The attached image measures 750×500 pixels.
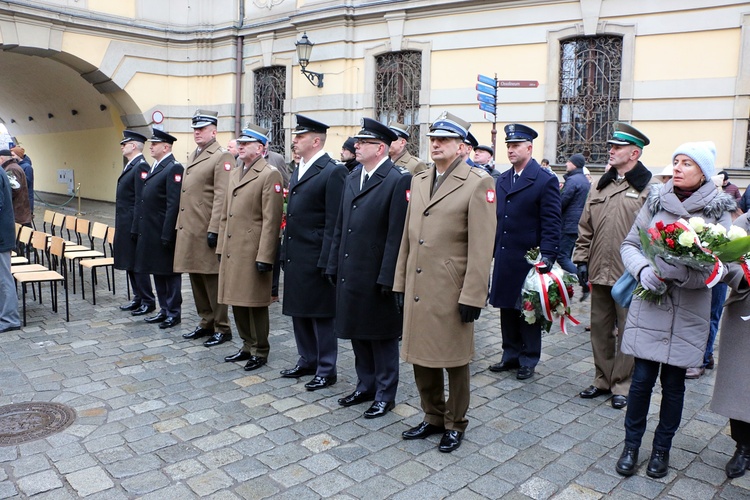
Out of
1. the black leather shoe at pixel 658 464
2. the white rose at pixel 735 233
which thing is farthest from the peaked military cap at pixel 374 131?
the black leather shoe at pixel 658 464

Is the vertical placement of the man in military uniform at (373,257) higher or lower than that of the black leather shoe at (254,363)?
higher

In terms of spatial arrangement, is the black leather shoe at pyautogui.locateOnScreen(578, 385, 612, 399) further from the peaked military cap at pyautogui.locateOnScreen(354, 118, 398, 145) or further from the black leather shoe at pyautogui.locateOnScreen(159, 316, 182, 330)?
the black leather shoe at pyautogui.locateOnScreen(159, 316, 182, 330)

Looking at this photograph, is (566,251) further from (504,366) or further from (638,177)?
(638,177)

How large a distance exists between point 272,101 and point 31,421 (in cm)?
1366

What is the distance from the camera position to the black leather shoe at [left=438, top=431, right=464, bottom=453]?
4.03 metres

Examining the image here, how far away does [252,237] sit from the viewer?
5.60 metres

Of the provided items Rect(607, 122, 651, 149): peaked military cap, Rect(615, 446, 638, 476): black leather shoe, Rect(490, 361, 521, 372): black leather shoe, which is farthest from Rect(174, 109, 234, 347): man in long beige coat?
Rect(615, 446, 638, 476): black leather shoe

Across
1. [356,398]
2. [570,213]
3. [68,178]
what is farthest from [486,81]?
[68,178]

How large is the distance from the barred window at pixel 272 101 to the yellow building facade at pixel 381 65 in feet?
0.22

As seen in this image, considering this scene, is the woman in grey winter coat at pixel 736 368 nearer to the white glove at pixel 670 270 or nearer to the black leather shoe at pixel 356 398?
the white glove at pixel 670 270

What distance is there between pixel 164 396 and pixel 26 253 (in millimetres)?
6196

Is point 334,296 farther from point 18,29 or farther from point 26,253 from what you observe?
point 18,29

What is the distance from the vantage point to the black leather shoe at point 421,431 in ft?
13.8

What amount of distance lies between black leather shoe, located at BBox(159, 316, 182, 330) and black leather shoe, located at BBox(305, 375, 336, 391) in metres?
2.49
